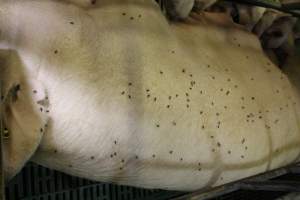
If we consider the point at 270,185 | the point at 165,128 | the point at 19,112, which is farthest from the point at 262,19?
the point at 19,112

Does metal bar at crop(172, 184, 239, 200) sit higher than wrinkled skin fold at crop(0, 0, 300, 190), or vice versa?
wrinkled skin fold at crop(0, 0, 300, 190)

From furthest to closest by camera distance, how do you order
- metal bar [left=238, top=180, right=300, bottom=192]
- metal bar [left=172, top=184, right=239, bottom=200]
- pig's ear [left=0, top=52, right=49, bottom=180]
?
metal bar [left=238, top=180, right=300, bottom=192] < metal bar [left=172, top=184, right=239, bottom=200] < pig's ear [left=0, top=52, right=49, bottom=180]

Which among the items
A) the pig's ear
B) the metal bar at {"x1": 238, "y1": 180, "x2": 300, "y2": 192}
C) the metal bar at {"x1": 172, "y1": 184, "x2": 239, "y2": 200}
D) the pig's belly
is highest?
the pig's ear

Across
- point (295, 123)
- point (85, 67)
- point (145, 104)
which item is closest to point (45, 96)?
point (85, 67)

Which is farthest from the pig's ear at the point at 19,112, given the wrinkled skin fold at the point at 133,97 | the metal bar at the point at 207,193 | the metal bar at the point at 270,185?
the metal bar at the point at 270,185

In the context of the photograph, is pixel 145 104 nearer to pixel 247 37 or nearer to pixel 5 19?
pixel 5 19

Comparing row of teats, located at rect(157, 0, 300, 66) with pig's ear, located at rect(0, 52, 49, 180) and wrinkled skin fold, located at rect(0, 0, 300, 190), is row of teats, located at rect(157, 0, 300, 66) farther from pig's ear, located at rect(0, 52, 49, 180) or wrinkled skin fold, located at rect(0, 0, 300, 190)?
pig's ear, located at rect(0, 52, 49, 180)

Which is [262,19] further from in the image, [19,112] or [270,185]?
[19,112]

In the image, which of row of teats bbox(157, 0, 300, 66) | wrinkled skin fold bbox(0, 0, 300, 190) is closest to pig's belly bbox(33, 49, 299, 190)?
wrinkled skin fold bbox(0, 0, 300, 190)
